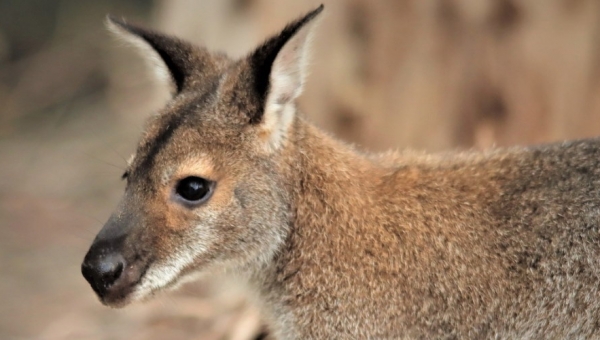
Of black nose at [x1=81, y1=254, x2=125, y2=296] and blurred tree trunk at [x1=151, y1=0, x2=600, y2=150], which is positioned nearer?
black nose at [x1=81, y1=254, x2=125, y2=296]

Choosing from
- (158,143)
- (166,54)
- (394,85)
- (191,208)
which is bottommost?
(191,208)

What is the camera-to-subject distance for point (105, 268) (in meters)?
3.41

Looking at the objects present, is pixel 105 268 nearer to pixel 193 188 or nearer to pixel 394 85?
pixel 193 188

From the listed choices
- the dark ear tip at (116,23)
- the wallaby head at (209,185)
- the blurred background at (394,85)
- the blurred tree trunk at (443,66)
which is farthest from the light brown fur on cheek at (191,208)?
the blurred tree trunk at (443,66)

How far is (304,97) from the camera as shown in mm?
5832

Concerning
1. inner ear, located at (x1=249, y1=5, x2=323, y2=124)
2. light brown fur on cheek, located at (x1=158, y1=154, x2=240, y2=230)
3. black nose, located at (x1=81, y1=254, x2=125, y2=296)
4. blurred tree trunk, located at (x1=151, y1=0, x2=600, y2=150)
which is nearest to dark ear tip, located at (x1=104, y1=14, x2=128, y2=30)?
inner ear, located at (x1=249, y1=5, x2=323, y2=124)

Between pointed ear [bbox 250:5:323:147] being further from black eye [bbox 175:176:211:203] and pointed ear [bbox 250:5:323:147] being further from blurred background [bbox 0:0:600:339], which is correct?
blurred background [bbox 0:0:600:339]

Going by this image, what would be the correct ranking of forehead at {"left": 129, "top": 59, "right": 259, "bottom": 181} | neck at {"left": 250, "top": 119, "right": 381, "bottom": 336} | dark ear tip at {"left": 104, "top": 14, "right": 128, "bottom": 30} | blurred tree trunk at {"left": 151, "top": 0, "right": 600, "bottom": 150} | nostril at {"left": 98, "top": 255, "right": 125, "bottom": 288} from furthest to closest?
1. blurred tree trunk at {"left": 151, "top": 0, "right": 600, "bottom": 150}
2. dark ear tip at {"left": 104, "top": 14, "right": 128, "bottom": 30}
3. neck at {"left": 250, "top": 119, "right": 381, "bottom": 336}
4. forehead at {"left": 129, "top": 59, "right": 259, "bottom": 181}
5. nostril at {"left": 98, "top": 255, "right": 125, "bottom": 288}

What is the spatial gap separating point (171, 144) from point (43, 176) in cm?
558

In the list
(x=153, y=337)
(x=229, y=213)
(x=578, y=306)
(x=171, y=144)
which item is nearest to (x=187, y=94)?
(x=171, y=144)

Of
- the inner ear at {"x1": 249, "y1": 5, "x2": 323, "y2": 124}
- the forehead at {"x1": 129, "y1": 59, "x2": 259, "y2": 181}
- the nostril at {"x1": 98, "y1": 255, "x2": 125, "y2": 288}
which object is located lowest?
the nostril at {"x1": 98, "y1": 255, "x2": 125, "y2": 288}

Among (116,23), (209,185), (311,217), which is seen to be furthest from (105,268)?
(116,23)

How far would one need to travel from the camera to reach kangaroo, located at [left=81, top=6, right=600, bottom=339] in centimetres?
347

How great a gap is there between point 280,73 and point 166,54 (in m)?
0.69
